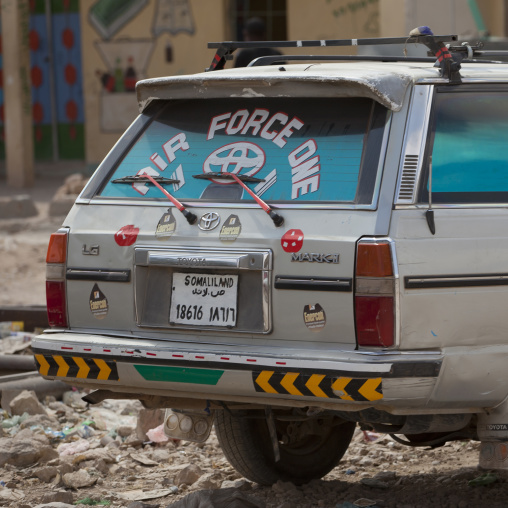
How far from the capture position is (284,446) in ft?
15.6

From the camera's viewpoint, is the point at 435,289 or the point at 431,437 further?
the point at 431,437

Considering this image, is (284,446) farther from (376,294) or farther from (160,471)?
(376,294)

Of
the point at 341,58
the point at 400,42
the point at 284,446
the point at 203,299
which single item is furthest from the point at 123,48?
the point at 203,299

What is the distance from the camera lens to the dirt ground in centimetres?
459

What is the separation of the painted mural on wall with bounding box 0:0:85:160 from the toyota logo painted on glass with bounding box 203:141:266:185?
14.7 m

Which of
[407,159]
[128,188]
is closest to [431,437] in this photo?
[407,159]

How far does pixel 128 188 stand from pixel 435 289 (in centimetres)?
132

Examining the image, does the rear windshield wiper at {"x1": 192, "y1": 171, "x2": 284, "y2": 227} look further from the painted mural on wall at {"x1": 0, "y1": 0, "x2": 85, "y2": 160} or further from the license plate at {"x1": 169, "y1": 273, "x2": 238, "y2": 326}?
the painted mural on wall at {"x1": 0, "y1": 0, "x2": 85, "y2": 160}

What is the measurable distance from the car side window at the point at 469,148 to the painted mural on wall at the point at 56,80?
15.0 metres

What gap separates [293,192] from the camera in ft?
12.6

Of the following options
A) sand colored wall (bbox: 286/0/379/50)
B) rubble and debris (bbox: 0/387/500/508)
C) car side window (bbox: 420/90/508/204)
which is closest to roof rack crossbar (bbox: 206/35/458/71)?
car side window (bbox: 420/90/508/204)

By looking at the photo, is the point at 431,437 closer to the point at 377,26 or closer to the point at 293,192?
the point at 293,192

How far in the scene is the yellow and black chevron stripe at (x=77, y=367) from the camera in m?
3.98

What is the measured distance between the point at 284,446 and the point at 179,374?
3.61ft
